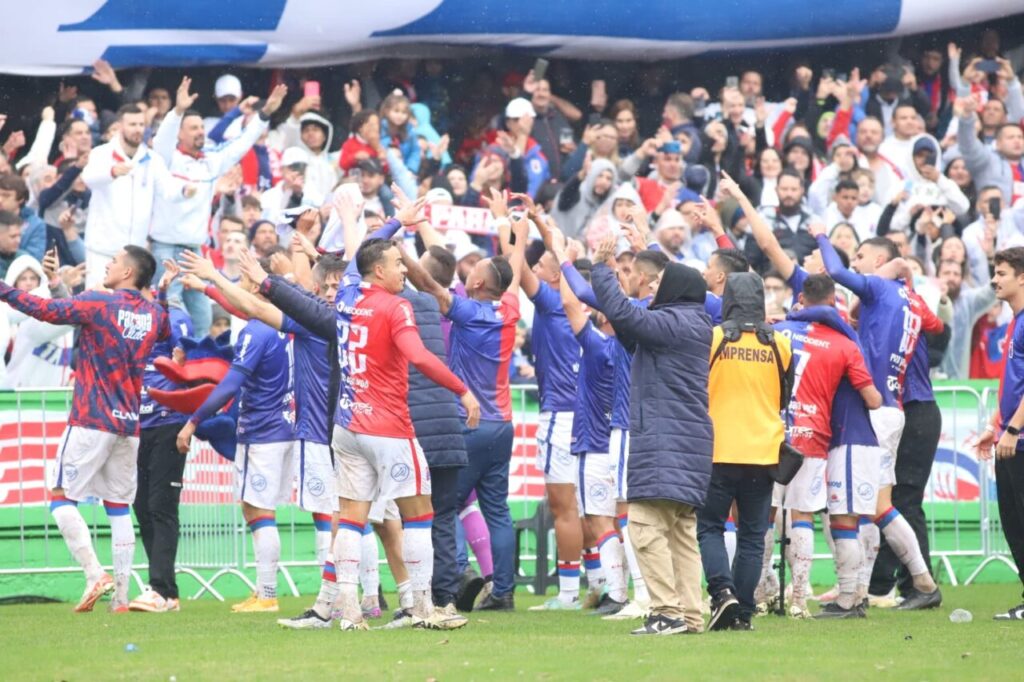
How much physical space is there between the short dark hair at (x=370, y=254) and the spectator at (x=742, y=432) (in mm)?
2075

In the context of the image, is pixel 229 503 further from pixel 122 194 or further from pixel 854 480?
pixel 854 480

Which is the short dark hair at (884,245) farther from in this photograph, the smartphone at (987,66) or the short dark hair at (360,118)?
the smartphone at (987,66)

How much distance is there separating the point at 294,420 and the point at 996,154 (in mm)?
12219

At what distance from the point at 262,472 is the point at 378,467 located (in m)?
2.33

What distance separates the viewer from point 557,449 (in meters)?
13.2

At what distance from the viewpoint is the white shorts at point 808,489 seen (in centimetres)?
1202

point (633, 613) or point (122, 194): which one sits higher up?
point (122, 194)

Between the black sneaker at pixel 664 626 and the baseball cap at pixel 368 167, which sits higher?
the baseball cap at pixel 368 167

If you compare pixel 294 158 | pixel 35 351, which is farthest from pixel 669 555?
pixel 294 158

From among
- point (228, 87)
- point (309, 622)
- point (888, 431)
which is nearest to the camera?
point (309, 622)

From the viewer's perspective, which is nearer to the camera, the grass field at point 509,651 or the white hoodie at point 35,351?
the grass field at point 509,651

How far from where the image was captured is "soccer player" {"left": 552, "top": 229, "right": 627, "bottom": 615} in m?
12.6

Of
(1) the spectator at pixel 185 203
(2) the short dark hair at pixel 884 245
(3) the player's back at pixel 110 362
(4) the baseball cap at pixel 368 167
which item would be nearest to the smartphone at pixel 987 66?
(4) the baseball cap at pixel 368 167

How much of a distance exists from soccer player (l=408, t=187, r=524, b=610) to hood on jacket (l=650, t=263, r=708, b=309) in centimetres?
201
